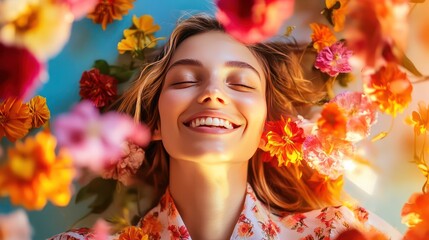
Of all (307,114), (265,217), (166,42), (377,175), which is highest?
(166,42)

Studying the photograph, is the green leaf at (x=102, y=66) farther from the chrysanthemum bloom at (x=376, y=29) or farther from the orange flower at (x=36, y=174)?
the chrysanthemum bloom at (x=376, y=29)

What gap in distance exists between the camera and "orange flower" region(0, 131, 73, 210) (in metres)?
0.81

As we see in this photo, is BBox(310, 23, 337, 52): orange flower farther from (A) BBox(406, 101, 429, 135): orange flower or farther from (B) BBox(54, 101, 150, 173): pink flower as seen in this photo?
(B) BBox(54, 101, 150, 173): pink flower

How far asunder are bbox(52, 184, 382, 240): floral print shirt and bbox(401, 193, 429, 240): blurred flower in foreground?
16 centimetres

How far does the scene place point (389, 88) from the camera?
91 cm

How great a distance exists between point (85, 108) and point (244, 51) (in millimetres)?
452

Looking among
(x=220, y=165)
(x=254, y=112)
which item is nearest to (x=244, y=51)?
(x=254, y=112)

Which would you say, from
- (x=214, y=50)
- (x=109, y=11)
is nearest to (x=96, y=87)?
(x=109, y=11)

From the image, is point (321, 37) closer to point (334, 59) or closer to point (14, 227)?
point (334, 59)

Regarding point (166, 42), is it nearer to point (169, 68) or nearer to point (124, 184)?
point (169, 68)

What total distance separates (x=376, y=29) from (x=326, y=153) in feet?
1.64

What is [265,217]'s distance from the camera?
1.27 m

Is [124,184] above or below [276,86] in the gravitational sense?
below

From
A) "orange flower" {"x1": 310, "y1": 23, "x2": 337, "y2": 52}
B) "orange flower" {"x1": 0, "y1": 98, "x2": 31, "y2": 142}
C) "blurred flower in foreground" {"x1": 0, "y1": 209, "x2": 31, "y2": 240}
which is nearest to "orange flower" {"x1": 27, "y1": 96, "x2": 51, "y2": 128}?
"orange flower" {"x1": 0, "y1": 98, "x2": 31, "y2": 142}
